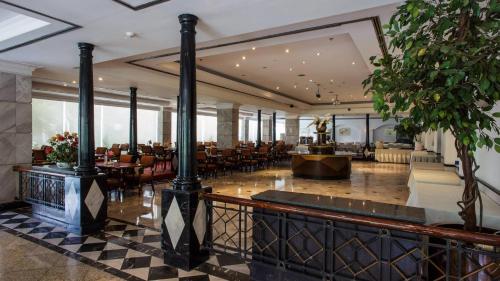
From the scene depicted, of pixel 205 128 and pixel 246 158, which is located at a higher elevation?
pixel 205 128

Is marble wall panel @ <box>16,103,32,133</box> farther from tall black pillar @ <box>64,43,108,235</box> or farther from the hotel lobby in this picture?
tall black pillar @ <box>64,43,108,235</box>

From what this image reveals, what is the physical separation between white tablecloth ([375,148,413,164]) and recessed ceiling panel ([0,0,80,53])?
50.0 ft

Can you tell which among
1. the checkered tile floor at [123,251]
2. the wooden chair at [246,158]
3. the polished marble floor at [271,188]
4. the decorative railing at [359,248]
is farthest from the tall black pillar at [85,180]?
the wooden chair at [246,158]

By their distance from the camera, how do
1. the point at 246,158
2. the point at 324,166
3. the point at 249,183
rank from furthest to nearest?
the point at 246,158 → the point at 324,166 → the point at 249,183

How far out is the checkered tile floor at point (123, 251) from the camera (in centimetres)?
309

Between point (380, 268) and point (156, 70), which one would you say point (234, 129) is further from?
point (380, 268)

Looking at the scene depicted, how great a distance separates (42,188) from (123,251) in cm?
267

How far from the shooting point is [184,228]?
3227mm

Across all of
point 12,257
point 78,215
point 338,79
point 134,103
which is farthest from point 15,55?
point 338,79

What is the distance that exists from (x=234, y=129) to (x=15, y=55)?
29.9 feet

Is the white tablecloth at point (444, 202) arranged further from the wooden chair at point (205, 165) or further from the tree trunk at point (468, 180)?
the wooden chair at point (205, 165)

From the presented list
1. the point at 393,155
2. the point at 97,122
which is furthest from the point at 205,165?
the point at 393,155

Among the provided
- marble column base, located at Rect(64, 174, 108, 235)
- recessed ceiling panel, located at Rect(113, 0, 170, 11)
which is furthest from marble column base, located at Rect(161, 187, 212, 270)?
recessed ceiling panel, located at Rect(113, 0, 170, 11)

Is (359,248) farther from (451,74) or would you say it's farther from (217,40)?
(217,40)
